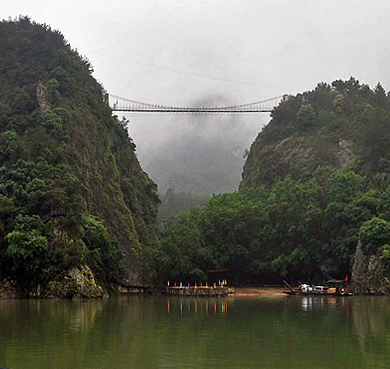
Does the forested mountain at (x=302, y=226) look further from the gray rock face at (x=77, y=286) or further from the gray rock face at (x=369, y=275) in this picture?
the gray rock face at (x=77, y=286)

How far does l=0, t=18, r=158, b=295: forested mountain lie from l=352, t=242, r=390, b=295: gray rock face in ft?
75.7

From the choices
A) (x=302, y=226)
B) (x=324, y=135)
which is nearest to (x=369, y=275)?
(x=302, y=226)

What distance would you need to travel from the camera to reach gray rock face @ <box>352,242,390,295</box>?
182 feet

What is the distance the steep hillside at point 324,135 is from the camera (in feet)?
277

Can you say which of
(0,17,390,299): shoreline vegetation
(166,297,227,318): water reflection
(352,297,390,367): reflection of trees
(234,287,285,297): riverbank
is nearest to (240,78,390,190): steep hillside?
(0,17,390,299): shoreline vegetation

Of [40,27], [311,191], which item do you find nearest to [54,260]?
[311,191]

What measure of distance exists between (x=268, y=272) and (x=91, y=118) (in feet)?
97.2

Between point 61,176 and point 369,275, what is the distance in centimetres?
3122

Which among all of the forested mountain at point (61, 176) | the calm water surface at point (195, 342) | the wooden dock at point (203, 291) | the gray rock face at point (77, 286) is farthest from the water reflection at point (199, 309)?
the wooden dock at point (203, 291)

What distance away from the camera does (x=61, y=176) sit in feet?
188

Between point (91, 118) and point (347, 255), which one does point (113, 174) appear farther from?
point (347, 255)

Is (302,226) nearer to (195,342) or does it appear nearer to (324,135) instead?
(324,135)

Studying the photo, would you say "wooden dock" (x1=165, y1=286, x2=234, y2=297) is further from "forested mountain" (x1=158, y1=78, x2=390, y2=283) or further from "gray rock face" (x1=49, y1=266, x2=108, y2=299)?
"gray rock face" (x1=49, y1=266, x2=108, y2=299)

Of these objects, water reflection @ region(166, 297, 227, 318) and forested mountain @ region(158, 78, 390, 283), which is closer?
water reflection @ region(166, 297, 227, 318)
